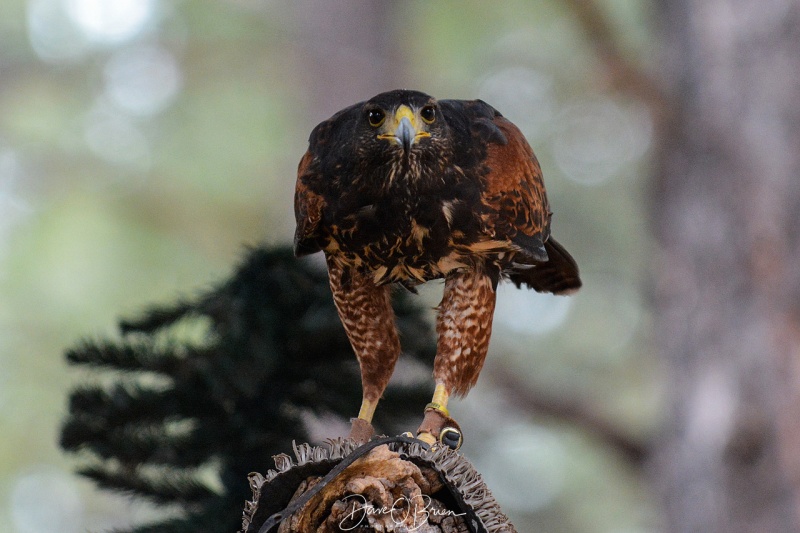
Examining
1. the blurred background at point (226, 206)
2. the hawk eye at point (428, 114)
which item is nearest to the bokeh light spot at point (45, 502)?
the blurred background at point (226, 206)

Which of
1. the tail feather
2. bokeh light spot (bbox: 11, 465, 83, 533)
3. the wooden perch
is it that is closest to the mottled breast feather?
the tail feather

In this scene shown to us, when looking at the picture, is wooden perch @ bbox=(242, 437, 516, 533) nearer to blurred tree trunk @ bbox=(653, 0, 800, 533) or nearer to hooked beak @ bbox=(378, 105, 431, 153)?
hooked beak @ bbox=(378, 105, 431, 153)

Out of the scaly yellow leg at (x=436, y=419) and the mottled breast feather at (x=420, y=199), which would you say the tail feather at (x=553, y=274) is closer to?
the mottled breast feather at (x=420, y=199)

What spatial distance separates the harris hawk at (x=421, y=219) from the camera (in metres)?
2.17

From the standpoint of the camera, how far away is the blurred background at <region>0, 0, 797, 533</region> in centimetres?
976

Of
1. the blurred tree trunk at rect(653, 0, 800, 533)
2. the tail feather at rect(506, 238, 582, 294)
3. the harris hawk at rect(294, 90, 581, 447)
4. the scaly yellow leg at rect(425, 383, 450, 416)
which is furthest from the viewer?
the blurred tree trunk at rect(653, 0, 800, 533)

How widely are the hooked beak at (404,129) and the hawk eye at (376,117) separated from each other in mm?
25

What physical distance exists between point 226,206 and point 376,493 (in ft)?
28.9

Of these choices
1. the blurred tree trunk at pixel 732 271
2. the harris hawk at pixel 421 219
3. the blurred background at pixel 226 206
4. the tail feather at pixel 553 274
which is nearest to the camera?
the harris hawk at pixel 421 219

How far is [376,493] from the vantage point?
5.99 ft

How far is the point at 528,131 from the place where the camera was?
33.8 feet

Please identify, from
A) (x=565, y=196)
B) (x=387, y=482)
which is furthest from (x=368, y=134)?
(x=565, y=196)

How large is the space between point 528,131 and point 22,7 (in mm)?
6923

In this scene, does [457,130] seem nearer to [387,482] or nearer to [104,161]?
[387,482]
